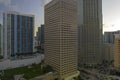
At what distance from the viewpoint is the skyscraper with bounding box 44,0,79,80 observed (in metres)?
21.0

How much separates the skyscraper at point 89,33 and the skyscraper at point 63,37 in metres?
14.1

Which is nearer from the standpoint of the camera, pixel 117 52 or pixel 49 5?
pixel 49 5

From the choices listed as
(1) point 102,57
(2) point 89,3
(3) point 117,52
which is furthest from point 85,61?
(2) point 89,3

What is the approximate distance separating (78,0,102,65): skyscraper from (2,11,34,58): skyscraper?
1345cm

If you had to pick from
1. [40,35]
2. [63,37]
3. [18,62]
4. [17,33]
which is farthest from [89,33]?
[40,35]

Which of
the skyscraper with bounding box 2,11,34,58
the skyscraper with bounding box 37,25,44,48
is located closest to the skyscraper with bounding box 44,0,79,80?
the skyscraper with bounding box 2,11,34,58

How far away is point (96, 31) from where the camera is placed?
123 ft

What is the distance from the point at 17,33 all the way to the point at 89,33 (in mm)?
18634

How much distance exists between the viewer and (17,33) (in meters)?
30.9

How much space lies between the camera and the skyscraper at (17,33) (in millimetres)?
29078

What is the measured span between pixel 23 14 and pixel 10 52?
30.1ft

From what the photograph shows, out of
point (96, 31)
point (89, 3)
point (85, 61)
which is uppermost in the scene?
point (89, 3)

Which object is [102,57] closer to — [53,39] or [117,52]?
[117,52]

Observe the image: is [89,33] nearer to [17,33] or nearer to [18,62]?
[17,33]
